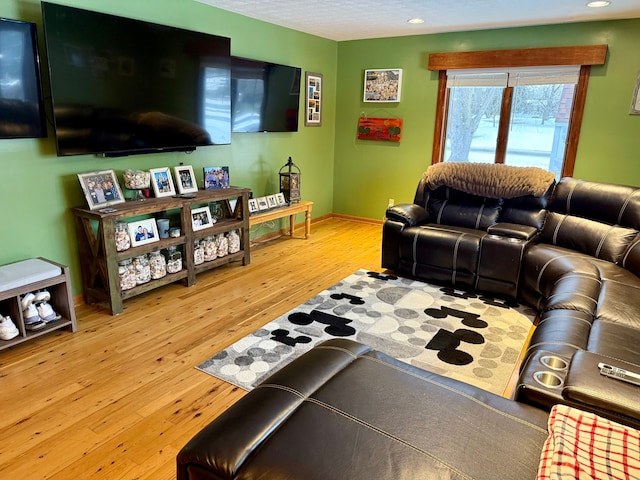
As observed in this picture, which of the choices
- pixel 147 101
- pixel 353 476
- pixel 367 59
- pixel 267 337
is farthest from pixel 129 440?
pixel 367 59

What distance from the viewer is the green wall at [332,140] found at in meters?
2.93

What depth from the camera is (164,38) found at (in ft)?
10.9

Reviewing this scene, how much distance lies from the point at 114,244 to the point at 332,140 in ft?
11.8

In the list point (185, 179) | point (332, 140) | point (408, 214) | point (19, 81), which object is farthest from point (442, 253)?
point (19, 81)

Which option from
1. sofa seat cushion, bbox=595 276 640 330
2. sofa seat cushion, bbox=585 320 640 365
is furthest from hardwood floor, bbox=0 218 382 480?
sofa seat cushion, bbox=595 276 640 330

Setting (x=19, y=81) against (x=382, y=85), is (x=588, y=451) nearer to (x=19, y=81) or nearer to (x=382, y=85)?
(x=19, y=81)

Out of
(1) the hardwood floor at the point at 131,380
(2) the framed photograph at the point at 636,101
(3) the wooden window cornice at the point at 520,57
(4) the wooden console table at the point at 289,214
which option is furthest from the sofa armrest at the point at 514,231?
(4) the wooden console table at the point at 289,214

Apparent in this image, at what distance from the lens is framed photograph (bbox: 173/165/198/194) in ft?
12.1

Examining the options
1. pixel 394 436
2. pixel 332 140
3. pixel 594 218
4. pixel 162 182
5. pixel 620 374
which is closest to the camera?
pixel 394 436

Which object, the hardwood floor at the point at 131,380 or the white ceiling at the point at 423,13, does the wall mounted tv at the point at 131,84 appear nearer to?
the white ceiling at the point at 423,13

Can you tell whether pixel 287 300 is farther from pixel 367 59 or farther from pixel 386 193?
pixel 367 59

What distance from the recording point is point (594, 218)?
11.2 feet

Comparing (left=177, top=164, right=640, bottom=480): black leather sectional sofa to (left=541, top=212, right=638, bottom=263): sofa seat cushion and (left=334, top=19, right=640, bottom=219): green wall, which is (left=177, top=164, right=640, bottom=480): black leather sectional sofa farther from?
(left=334, top=19, right=640, bottom=219): green wall

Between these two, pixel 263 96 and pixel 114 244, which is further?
pixel 263 96
